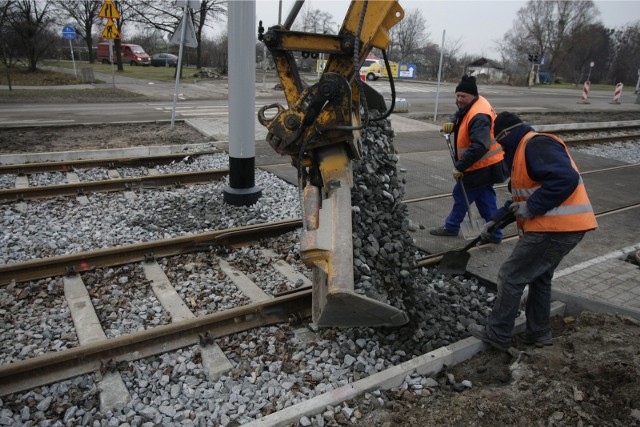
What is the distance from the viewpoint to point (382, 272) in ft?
13.7

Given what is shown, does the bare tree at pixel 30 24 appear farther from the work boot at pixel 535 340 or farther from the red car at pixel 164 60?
the work boot at pixel 535 340

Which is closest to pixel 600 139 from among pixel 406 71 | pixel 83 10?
pixel 406 71

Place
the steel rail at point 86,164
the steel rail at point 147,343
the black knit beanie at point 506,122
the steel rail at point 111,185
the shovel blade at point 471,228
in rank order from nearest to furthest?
the steel rail at point 147,343 → the black knit beanie at point 506,122 → the shovel blade at point 471,228 → the steel rail at point 111,185 → the steel rail at point 86,164

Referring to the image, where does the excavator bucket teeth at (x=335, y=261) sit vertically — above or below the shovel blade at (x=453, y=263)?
above

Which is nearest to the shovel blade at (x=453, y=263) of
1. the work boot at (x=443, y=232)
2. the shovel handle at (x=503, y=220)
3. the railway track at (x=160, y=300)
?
the shovel handle at (x=503, y=220)

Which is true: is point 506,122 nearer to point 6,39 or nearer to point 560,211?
point 560,211

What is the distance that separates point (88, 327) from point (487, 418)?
322cm

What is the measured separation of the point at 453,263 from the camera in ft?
16.9

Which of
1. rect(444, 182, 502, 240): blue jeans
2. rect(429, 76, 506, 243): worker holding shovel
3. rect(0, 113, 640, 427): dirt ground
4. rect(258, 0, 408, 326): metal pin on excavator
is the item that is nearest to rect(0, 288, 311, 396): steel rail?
rect(258, 0, 408, 326): metal pin on excavator

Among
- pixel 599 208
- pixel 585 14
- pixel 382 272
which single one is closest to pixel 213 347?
pixel 382 272

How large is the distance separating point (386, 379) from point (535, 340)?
152cm

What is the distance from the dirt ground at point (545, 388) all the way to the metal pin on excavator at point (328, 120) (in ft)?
2.07

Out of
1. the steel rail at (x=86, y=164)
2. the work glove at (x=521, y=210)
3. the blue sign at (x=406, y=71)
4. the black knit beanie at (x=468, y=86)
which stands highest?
the blue sign at (x=406, y=71)

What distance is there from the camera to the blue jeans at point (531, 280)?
12.2ft
